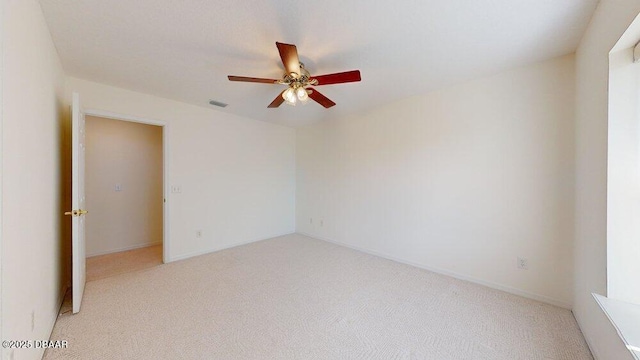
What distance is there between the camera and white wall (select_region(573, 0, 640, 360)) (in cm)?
134

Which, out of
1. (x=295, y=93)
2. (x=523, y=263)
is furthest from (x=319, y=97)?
(x=523, y=263)

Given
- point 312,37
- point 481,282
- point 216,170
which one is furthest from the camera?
point 216,170

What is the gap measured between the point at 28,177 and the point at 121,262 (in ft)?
8.05

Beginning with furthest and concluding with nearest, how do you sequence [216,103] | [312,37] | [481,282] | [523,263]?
1. [216,103]
2. [481,282]
3. [523,263]
4. [312,37]

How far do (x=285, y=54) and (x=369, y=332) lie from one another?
220 centimetres

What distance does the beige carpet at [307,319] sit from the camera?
1578mm

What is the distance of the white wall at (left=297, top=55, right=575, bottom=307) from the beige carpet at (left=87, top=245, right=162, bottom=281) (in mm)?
3036

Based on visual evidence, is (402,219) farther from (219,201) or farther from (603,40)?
(219,201)

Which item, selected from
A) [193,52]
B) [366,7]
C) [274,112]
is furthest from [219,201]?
[366,7]

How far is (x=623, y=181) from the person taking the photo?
1398 millimetres

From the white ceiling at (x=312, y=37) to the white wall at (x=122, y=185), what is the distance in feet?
4.78

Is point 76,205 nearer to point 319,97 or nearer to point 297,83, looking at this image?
point 297,83

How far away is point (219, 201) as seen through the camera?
12.5ft

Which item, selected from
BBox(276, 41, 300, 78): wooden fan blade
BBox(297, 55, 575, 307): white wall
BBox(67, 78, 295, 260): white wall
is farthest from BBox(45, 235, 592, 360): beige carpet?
BBox(276, 41, 300, 78): wooden fan blade
